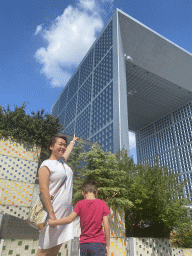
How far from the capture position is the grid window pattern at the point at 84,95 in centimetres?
4847

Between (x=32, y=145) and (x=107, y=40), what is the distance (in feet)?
132

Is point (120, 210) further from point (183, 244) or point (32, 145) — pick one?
point (183, 244)

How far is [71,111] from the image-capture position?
57.4m

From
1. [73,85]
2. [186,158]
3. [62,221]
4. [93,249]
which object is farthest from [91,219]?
[186,158]

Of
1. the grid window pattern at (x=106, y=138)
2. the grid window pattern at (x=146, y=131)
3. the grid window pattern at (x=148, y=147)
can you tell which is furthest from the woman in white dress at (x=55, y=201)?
the grid window pattern at (x=146, y=131)

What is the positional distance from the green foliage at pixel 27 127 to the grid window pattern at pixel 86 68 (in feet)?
134

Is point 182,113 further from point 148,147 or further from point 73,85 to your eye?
point 73,85

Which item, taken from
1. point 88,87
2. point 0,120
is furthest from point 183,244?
point 88,87

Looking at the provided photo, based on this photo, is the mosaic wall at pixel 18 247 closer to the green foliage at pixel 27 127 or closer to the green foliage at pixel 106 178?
the green foliage at pixel 106 178

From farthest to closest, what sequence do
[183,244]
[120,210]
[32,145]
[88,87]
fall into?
1. [88,87]
2. [183,244]
3. [32,145]
4. [120,210]

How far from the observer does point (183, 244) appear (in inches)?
553

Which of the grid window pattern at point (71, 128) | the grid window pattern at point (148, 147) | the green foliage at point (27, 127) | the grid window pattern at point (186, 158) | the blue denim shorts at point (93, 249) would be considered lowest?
the blue denim shorts at point (93, 249)

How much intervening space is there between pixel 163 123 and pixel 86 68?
3785 cm

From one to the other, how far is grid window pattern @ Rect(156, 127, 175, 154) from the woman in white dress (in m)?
69.7
